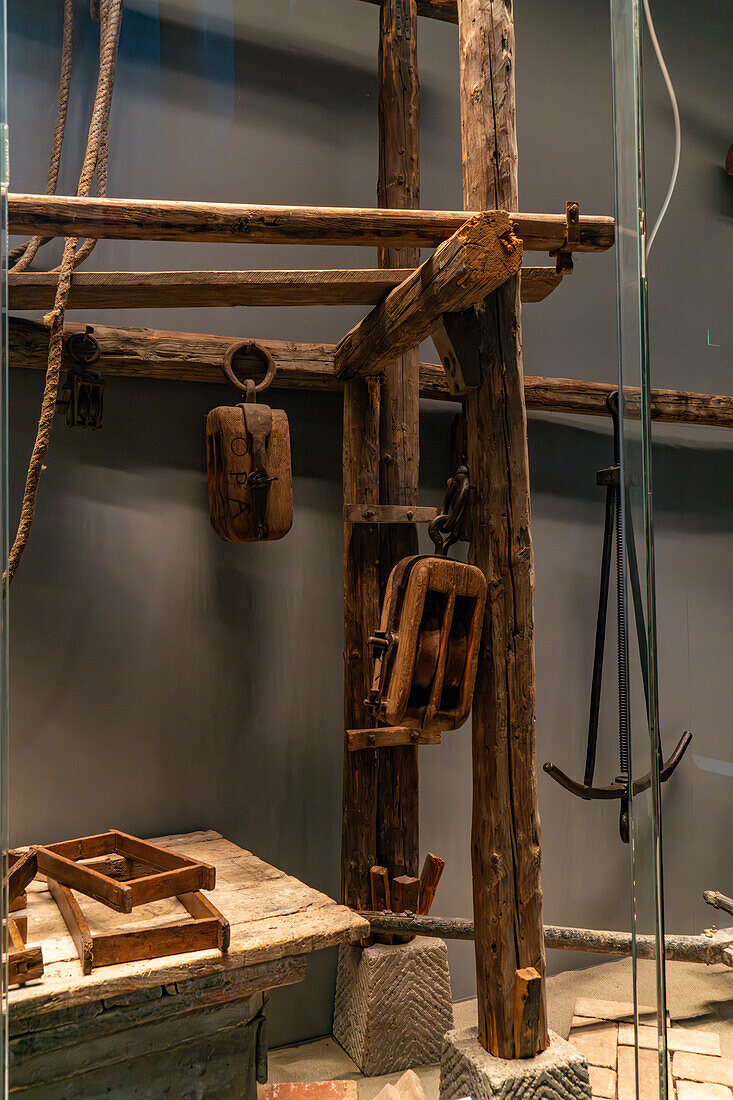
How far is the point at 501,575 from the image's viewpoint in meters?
2.01

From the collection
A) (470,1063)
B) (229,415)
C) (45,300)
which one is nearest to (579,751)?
(470,1063)

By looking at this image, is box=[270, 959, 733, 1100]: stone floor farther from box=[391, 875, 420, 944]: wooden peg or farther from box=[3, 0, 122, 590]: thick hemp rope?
box=[3, 0, 122, 590]: thick hemp rope

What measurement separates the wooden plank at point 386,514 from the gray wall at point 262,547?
0.15 metres

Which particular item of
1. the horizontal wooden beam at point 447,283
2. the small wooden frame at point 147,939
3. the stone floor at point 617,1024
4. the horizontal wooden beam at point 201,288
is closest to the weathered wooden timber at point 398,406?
the horizontal wooden beam at point 447,283

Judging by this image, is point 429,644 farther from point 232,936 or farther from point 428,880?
point 428,880

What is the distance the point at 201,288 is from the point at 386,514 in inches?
35.3

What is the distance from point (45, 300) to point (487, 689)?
1459 millimetres

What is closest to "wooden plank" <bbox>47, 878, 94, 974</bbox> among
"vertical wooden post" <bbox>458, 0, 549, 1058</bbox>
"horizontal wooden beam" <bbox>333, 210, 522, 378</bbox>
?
"vertical wooden post" <bbox>458, 0, 549, 1058</bbox>

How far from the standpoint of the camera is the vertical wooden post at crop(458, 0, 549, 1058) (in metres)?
2.00

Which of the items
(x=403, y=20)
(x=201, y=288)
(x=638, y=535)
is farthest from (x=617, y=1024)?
(x=403, y=20)

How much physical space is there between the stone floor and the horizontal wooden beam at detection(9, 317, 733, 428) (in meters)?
1.85

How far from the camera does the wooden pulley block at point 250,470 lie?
2.24m

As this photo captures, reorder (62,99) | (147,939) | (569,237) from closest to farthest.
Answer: (147,939) < (569,237) < (62,99)

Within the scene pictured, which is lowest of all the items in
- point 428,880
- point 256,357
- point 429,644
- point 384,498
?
point 428,880
